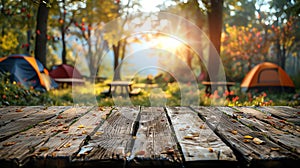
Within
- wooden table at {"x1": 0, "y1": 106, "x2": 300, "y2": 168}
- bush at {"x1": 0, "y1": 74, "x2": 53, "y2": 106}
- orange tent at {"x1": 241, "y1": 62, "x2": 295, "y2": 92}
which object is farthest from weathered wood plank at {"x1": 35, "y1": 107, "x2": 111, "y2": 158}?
orange tent at {"x1": 241, "y1": 62, "x2": 295, "y2": 92}

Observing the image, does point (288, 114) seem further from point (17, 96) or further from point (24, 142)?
point (17, 96)

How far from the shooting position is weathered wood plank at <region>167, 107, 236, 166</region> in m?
1.34

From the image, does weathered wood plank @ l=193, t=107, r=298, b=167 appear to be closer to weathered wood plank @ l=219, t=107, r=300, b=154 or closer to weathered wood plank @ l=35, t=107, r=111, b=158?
weathered wood plank @ l=219, t=107, r=300, b=154

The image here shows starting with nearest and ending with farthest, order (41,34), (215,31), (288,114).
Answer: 1. (288,114)
2. (215,31)
3. (41,34)

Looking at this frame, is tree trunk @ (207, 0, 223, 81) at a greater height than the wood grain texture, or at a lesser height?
greater

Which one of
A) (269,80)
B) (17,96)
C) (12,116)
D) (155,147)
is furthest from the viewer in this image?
(269,80)

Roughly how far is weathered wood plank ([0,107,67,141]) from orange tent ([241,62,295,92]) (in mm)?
10596

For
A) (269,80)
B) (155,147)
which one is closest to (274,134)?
(155,147)

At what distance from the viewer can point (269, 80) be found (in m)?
11.7

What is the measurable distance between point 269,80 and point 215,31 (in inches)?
198

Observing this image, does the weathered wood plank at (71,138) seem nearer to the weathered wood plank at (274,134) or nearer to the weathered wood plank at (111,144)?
the weathered wood plank at (111,144)

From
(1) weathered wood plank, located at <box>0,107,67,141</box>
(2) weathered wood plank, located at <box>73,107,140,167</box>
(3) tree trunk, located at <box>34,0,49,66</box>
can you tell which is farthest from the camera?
(3) tree trunk, located at <box>34,0,49,66</box>

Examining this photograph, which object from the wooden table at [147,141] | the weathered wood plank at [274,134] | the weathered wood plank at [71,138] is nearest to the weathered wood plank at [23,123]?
the wooden table at [147,141]

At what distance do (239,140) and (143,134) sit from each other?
2.25ft
